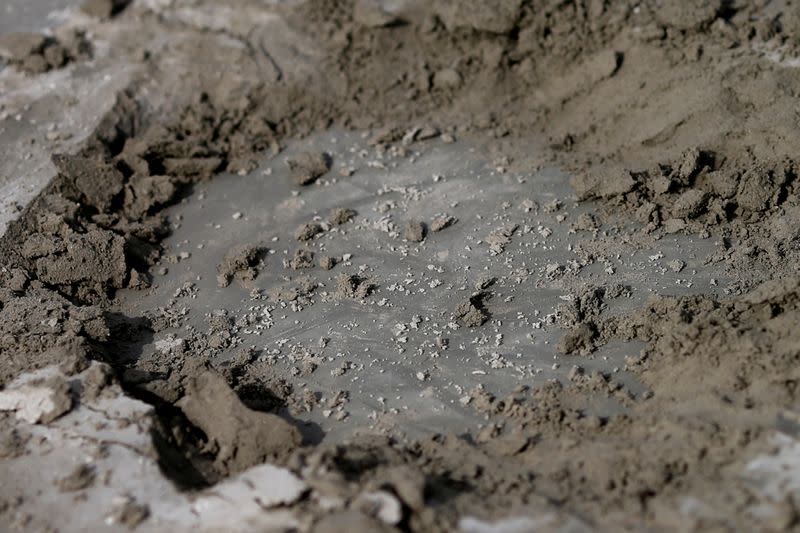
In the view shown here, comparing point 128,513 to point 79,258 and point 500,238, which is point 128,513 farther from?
point 500,238

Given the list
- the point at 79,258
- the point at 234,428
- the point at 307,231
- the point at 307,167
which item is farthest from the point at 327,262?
the point at 79,258

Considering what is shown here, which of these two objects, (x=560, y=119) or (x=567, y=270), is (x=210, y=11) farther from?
(x=567, y=270)

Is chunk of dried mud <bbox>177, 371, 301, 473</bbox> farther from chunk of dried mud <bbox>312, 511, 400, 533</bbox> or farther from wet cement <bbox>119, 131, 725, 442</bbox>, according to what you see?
chunk of dried mud <bbox>312, 511, 400, 533</bbox>

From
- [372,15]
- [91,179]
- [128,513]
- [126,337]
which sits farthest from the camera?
[372,15]

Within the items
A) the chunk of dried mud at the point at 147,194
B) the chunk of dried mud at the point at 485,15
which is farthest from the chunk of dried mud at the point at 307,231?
the chunk of dried mud at the point at 485,15

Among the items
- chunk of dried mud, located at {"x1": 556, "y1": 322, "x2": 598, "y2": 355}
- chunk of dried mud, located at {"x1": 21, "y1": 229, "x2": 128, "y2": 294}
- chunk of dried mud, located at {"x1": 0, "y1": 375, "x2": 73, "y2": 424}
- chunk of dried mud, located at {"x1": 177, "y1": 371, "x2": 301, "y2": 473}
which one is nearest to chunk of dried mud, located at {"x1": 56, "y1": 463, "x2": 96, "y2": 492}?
chunk of dried mud, located at {"x1": 0, "y1": 375, "x2": 73, "y2": 424}
